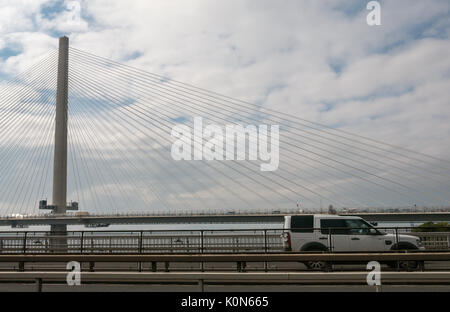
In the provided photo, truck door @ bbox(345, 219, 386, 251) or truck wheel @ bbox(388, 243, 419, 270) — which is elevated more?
truck door @ bbox(345, 219, 386, 251)

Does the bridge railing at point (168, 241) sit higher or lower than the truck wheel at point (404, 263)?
higher

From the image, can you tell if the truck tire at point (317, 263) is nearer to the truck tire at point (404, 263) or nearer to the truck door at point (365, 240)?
the truck door at point (365, 240)

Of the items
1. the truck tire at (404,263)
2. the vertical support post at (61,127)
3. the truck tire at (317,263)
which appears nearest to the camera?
the truck tire at (317,263)

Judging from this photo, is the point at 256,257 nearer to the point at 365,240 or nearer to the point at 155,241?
the point at 365,240

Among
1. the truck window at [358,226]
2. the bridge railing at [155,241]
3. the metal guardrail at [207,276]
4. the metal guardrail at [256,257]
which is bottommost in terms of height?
the metal guardrail at [207,276]

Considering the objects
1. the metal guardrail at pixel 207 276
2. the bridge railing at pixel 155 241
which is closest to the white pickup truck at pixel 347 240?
the bridge railing at pixel 155 241

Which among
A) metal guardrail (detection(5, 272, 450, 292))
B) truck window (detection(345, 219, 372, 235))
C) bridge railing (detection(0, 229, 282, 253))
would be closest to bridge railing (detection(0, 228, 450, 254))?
bridge railing (detection(0, 229, 282, 253))

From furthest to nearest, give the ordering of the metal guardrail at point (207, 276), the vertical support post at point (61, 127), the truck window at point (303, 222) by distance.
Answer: the vertical support post at point (61, 127)
the truck window at point (303, 222)
the metal guardrail at point (207, 276)

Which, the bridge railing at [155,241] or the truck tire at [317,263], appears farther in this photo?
the bridge railing at [155,241]

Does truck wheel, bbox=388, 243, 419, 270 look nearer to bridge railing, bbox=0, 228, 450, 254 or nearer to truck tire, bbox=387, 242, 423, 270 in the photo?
truck tire, bbox=387, 242, 423, 270
